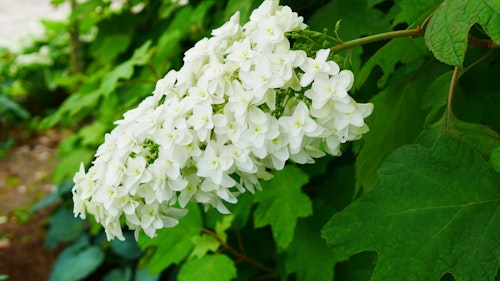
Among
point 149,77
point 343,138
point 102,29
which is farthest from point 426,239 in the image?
point 102,29

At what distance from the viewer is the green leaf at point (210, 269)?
2.02m

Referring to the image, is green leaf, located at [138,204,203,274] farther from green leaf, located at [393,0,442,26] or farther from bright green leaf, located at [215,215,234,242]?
green leaf, located at [393,0,442,26]

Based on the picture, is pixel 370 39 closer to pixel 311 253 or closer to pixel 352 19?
pixel 352 19

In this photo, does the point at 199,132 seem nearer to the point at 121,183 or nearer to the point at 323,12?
the point at 121,183

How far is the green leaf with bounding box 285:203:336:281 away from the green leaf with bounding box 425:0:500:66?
3.49 ft

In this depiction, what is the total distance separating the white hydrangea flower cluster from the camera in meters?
1.04

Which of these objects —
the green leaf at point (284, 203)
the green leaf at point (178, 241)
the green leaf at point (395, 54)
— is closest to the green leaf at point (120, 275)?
the green leaf at point (178, 241)

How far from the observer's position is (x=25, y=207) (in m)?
5.05

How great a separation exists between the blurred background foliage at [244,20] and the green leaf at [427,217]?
0.25 meters

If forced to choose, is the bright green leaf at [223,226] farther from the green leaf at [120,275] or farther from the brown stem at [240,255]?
the green leaf at [120,275]

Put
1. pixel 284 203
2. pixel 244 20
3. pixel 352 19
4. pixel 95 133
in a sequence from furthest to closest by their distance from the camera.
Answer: pixel 95 133 < pixel 284 203 < pixel 352 19 < pixel 244 20

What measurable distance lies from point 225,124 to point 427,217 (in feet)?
1.37

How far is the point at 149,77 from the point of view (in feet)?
7.75

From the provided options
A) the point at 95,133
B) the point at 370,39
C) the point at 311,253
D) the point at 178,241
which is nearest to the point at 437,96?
the point at 370,39
